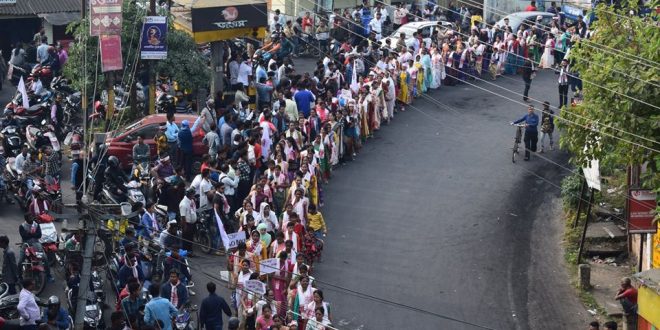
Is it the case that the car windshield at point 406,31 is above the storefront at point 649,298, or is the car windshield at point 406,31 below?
above

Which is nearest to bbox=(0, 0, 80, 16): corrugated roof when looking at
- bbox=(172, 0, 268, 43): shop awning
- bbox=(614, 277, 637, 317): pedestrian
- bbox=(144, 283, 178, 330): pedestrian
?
bbox=(172, 0, 268, 43): shop awning

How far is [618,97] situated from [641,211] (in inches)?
89.7

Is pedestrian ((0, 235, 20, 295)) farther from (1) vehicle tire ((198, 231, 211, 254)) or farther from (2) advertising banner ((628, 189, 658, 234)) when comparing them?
(2) advertising banner ((628, 189, 658, 234))

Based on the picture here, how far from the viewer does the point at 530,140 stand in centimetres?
3092

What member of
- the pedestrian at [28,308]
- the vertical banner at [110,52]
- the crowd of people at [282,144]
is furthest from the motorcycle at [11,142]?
the pedestrian at [28,308]

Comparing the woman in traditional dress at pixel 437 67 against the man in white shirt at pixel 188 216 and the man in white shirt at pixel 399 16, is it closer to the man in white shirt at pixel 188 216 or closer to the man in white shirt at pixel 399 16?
the man in white shirt at pixel 399 16

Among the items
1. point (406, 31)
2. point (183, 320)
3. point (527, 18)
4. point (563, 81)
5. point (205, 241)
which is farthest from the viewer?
point (527, 18)

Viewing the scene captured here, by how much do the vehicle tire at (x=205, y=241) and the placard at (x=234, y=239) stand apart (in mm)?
1312

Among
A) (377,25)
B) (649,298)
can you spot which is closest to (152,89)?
(377,25)

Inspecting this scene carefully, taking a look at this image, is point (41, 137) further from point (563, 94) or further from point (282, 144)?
point (563, 94)

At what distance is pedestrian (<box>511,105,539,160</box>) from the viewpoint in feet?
100.0

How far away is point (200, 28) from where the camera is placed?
102ft

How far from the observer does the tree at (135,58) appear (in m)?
30.8

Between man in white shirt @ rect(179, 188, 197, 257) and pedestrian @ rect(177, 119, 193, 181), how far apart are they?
3573 mm
